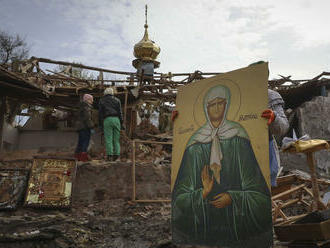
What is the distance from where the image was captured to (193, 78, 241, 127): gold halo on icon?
3.82m

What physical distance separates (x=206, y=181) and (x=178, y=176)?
1.51 feet

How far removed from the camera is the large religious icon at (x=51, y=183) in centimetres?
632

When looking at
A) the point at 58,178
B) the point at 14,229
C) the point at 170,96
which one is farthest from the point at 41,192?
the point at 170,96

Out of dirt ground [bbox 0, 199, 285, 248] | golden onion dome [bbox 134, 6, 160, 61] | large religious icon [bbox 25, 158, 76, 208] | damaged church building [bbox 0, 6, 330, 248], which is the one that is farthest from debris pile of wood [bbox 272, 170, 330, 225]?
golden onion dome [bbox 134, 6, 160, 61]

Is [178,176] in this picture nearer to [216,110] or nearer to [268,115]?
[216,110]

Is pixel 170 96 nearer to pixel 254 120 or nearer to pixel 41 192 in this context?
pixel 41 192

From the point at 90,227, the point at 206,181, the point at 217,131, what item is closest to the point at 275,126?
the point at 217,131

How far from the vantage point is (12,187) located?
638 centimetres

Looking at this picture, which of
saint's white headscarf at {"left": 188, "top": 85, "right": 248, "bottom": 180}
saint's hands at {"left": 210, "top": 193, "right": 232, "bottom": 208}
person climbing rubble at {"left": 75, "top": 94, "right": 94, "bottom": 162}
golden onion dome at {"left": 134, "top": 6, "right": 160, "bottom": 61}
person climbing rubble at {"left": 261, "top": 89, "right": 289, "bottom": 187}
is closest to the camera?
saint's hands at {"left": 210, "top": 193, "right": 232, "bottom": 208}

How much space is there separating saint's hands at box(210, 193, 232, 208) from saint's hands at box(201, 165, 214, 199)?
0.13 meters

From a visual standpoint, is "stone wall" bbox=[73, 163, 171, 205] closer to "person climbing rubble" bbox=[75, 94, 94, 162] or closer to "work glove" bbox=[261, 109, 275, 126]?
"person climbing rubble" bbox=[75, 94, 94, 162]

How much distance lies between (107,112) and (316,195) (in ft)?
16.0

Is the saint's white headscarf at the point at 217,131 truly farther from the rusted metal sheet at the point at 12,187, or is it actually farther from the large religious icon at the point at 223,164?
the rusted metal sheet at the point at 12,187

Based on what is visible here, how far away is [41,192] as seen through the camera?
6406mm
